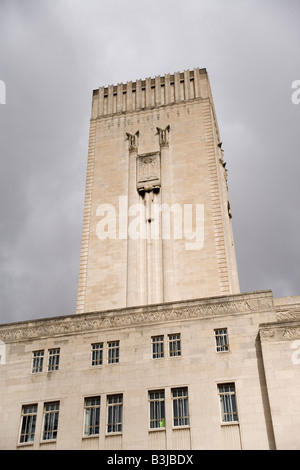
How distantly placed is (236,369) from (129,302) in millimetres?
14389

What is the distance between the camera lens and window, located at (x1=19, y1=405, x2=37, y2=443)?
3164 centimetres

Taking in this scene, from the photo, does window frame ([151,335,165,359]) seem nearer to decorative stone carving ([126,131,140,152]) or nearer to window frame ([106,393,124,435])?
window frame ([106,393,124,435])

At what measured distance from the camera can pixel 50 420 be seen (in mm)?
31828

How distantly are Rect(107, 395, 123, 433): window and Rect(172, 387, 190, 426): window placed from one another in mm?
3048

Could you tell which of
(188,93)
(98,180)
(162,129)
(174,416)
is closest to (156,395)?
(174,416)

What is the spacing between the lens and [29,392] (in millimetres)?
32969

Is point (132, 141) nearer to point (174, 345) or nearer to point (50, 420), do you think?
point (174, 345)

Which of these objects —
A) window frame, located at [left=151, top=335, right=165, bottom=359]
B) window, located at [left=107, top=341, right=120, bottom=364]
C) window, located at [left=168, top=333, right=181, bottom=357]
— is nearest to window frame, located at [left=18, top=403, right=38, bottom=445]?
window, located at [left=107, top=341, right=120, bottom=364]

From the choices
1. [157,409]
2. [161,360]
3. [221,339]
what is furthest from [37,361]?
[221,339]

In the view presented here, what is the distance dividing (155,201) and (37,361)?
19.0 m

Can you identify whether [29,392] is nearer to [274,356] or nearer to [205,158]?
[274,356]

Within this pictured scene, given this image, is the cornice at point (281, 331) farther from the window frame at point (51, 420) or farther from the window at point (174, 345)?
the window frame at point (51, 420)

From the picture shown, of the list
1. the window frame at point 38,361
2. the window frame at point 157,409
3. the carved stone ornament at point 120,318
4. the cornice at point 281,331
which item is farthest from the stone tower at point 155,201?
the window frame at point 157,409
